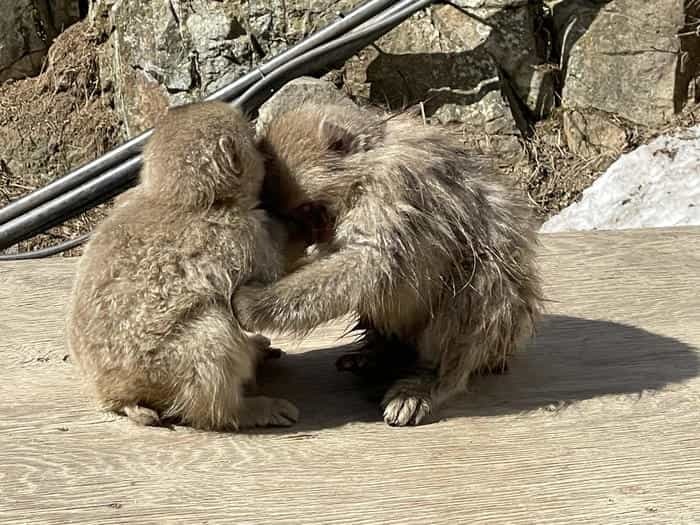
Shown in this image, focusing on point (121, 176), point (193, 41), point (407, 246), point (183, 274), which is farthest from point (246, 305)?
point (193, 41)

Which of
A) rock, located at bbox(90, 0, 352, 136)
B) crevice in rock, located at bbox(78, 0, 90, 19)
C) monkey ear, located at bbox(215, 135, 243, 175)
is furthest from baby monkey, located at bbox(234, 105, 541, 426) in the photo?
crevice in rock, located at bbox(78, 0, 90, 19)

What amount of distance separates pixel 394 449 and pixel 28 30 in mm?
6455

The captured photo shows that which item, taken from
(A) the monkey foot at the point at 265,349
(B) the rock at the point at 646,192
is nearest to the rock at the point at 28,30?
(B) the rock at the point at 646,192

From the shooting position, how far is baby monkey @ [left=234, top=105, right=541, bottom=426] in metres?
2.49

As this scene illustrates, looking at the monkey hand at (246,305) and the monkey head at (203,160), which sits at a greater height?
the monkey head at (203,160)

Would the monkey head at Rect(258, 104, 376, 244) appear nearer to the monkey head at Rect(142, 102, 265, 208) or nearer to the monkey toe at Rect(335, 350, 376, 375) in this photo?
the monkey head at Rect(142, 102, 265, 208)

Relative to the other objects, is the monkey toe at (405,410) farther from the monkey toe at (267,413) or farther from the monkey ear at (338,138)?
the monkey ear at (338,138)

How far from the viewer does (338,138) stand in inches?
105

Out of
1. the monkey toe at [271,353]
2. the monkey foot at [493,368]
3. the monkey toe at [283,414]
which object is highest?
the monkey toe at [283,414]

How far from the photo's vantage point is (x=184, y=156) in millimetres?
2379

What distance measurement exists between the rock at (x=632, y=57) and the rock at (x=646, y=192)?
0.48 m

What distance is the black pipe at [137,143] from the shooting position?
15.1 ft

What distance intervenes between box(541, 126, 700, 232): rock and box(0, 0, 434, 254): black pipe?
147cm

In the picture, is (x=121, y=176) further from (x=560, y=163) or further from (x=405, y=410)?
(x=560, y=163)
